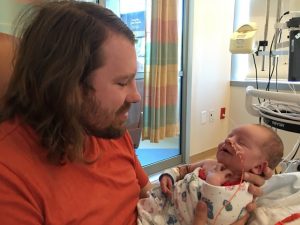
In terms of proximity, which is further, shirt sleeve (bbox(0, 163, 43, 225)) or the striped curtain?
the striped curtain

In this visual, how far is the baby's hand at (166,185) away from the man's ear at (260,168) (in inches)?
10.7

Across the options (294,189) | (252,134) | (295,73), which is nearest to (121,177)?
(252,134)

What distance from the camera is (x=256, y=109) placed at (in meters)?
1.65

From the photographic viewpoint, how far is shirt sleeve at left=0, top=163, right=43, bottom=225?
1.98 ft

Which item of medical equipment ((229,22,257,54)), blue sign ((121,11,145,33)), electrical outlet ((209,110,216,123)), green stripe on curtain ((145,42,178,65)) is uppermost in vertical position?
blue sign ((121,11,145,33))

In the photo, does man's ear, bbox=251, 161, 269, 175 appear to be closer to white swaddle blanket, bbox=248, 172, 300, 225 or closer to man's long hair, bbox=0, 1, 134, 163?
white swaddle blanket, bbox=248, 172, 300, 225

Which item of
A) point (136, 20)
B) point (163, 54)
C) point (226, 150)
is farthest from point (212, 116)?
point (226, 150)

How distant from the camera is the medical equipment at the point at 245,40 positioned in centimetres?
256

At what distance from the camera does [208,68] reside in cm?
322

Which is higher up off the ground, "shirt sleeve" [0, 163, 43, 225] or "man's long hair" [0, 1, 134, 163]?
"man's long hair" [0, 1, 134, 163]

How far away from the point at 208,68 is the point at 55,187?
8.93ft

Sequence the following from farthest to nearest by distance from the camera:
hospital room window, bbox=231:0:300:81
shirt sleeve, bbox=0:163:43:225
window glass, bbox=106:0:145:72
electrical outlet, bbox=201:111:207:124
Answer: electrical outlet, bbox=201:111:207:124 → hospital room window, bbox=231:0:300:81 → window glass, bbox=106:0:145:72 → shirt sleeve, bbox=0:163:43:225

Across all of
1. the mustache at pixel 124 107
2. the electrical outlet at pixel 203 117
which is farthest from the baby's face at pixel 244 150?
the electrical outlet at pixel 203 117

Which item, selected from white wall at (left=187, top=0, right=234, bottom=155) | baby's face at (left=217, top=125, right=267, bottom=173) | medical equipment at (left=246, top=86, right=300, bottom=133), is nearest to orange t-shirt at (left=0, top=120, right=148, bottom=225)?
baby's face at (left=217, top=125, right=267, bottom=173)
